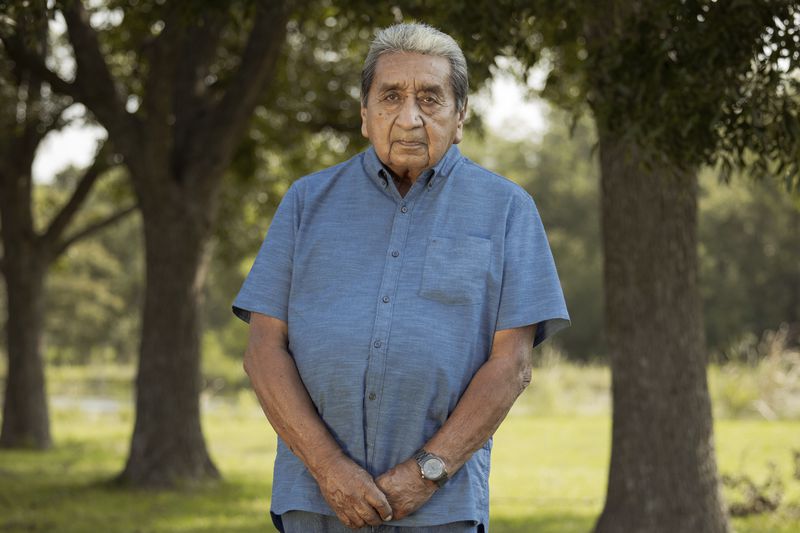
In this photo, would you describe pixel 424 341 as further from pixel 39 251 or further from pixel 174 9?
pixel 39 251

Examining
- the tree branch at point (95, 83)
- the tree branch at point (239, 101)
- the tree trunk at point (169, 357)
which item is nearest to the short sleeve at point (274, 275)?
the tree branch at point (239, 101)

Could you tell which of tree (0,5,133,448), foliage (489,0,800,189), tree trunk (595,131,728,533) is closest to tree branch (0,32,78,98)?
tree (0,5,133,448)

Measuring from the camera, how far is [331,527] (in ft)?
9.45

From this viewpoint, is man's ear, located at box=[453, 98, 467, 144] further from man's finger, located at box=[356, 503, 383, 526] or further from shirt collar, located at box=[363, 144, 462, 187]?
man's finger, located at box=[356, 503, 383, 526]

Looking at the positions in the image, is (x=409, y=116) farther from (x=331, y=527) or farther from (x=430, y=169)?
(x=331, y=527)

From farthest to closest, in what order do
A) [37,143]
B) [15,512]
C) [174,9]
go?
[37,143], [15,512], [174,9]

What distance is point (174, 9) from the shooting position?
8547 mm

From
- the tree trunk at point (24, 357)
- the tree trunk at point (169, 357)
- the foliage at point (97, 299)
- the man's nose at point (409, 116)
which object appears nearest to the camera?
the man's nose at point (409, 116)

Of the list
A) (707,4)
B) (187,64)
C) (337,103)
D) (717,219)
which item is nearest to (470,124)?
(337,103)

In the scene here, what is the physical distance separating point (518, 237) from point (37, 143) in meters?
14.9

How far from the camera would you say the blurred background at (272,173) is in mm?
6059

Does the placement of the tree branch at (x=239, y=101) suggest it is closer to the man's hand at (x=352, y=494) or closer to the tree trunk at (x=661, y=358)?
the tree trunk at (x=661, y=358)

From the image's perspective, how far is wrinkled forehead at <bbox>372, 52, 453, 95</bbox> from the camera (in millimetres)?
2975

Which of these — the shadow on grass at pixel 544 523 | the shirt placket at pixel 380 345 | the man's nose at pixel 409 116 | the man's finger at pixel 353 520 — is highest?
the man's nose at pixel 409 116
